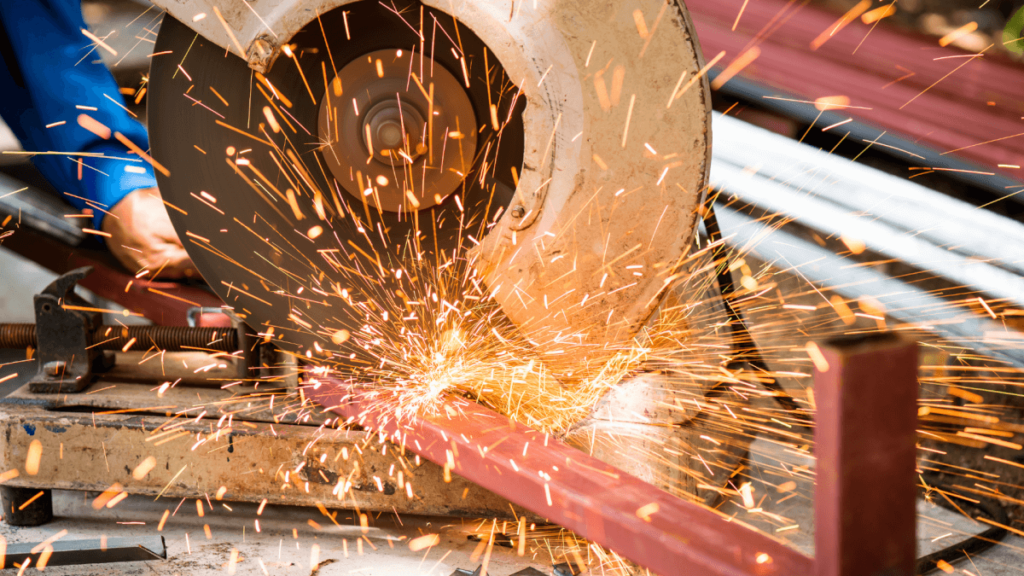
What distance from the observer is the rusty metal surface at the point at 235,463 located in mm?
1436

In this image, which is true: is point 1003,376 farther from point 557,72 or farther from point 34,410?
point 34,410

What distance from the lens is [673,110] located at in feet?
3.79

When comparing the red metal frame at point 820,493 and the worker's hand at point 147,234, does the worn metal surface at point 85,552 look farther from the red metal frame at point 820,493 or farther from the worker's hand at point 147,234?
the worker's hand at point 147,234

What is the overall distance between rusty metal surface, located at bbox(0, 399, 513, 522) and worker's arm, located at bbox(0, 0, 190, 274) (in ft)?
2.14

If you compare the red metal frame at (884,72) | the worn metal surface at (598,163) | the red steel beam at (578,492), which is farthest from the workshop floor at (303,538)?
the red metal frame at (884,72)

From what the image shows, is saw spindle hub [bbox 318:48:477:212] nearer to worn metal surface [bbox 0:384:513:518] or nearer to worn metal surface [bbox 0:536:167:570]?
worn metal surface [bbox 0:384:513:518]

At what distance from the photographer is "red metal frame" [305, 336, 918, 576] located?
64 cm

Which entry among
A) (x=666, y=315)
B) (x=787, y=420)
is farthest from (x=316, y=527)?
(x=787, y=420)

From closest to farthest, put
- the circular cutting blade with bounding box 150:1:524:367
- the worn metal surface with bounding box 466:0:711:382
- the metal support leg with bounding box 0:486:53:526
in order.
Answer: the worn metal surface with bounding box 466:0:711:382 < the circular cutting blade with bounding box 150:1:524:367 < the metal support leg with bounding box 0:486:53:526

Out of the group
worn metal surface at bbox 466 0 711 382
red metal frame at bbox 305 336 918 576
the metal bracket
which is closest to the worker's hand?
the metal bracket

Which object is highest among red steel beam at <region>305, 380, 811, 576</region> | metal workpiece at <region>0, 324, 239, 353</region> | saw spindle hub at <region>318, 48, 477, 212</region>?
saw spindle hub at <region>318, 48, 477, 212</region>

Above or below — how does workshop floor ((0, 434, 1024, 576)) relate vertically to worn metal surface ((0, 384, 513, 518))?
below

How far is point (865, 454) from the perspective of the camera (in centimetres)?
65

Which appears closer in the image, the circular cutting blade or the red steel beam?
the red steel beam
